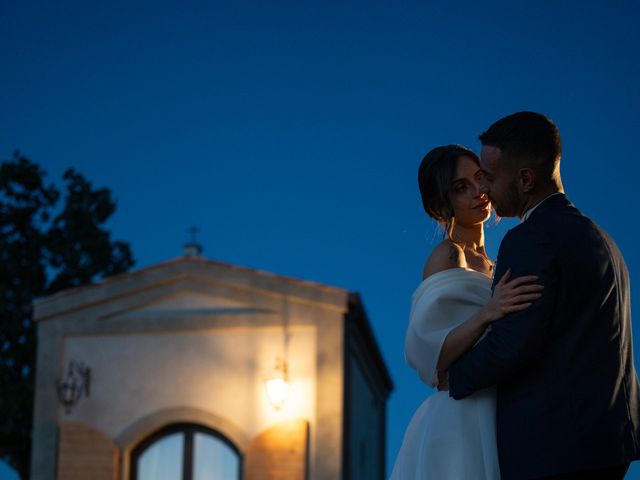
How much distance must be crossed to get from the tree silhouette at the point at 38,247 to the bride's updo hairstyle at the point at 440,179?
21607 millimetres

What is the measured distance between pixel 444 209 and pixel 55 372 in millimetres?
12290

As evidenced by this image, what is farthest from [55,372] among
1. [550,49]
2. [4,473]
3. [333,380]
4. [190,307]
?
[550,49]

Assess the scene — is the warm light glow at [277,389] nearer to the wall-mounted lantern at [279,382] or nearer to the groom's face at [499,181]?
the wall-mounted lantern at [279,382]

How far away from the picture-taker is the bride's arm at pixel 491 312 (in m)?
2.64

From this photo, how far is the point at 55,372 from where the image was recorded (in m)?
14.9

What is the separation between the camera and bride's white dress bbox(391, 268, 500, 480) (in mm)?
2949

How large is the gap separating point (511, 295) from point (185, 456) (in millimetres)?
12434

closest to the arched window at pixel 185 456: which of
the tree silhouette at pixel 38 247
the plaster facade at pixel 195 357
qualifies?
the plaster facade at pixel 195 357

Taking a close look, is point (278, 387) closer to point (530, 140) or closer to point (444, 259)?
point (444, 259)

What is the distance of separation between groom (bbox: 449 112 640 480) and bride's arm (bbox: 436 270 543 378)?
0.08 ft

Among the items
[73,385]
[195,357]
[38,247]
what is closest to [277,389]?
[195,357]

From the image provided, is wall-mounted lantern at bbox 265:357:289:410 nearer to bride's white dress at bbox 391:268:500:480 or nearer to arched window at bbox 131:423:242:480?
arched window at bbox 131:423:242:480

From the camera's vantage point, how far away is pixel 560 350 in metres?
2.62

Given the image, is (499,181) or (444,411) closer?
(499,181)
